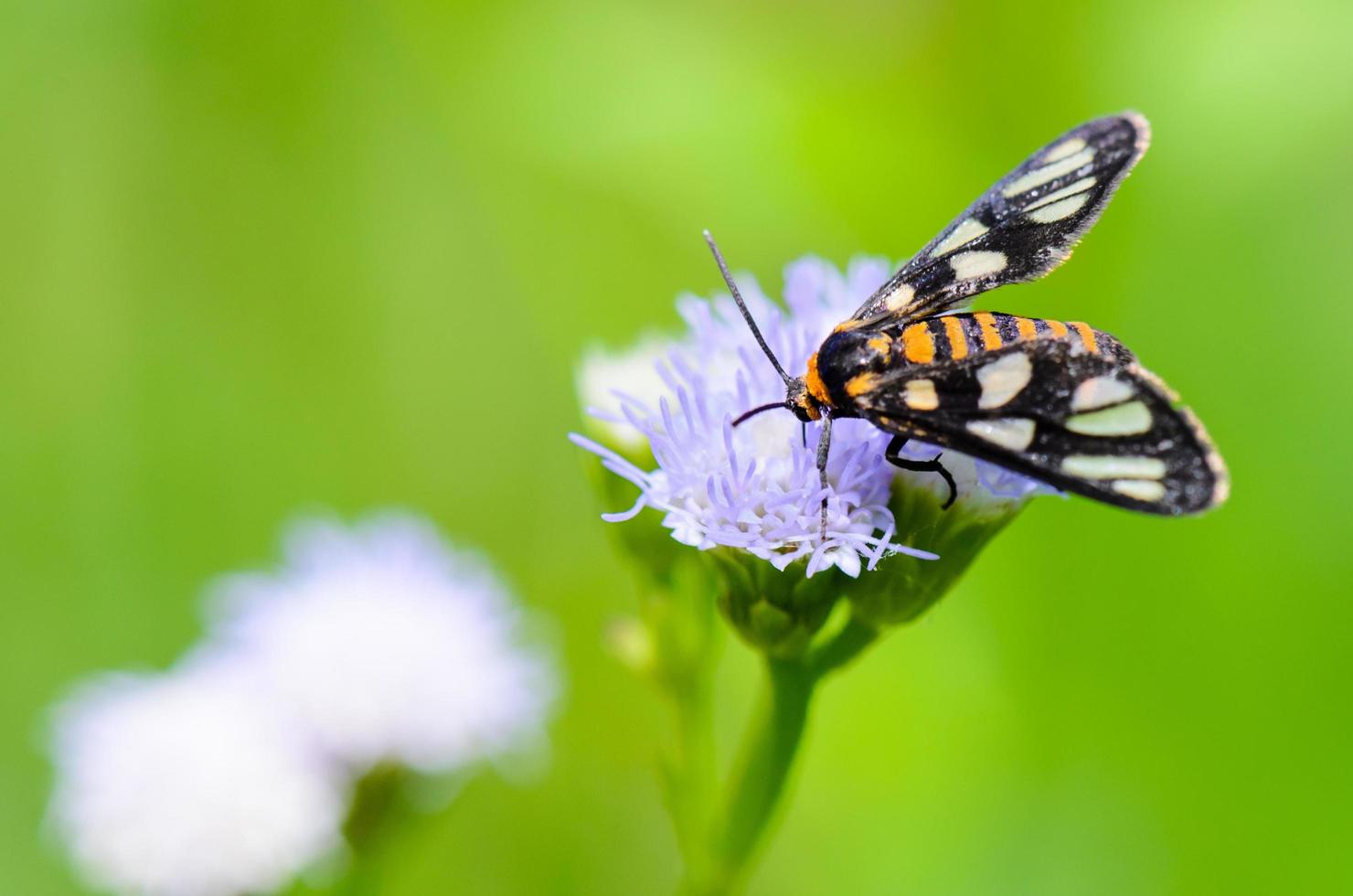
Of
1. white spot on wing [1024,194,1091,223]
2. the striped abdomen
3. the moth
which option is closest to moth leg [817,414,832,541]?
the moth

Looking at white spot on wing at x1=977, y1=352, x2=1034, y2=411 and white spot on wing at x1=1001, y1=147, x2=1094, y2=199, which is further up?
white spot on wing at x1=1001, y1=147, x2=1094, y2=199

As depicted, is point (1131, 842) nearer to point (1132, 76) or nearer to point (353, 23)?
point (1132, 76)

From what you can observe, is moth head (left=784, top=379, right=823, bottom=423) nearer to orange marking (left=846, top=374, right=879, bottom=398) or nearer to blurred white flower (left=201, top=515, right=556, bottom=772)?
orange marking (left=846, top=374, right=879, bottom=398)

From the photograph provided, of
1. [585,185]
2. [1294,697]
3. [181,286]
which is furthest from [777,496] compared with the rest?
[181,286]

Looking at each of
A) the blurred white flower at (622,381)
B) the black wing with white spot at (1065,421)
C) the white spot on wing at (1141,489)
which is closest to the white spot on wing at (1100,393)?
the black wing with white spot at (1065,421)

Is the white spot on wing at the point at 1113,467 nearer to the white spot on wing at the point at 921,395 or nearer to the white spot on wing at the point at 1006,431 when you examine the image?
the white spot on wing at the point at 1006,431

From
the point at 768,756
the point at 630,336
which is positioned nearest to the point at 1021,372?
the point at 768,756

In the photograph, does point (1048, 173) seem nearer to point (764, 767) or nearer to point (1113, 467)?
point (1113, 467)
